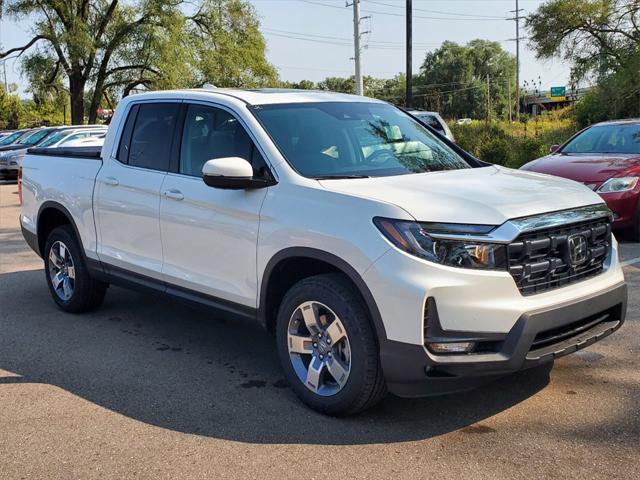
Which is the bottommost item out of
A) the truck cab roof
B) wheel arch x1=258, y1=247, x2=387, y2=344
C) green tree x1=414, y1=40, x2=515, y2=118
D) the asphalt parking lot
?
the asphalt parking lot

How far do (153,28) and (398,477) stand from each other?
31.4m

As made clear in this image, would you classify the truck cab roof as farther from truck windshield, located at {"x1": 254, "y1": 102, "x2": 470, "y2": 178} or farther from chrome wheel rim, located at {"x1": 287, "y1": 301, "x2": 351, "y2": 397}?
chrome wheel rim, located at {"x1": 287, "y1": 301, "x2": 351, "y2": 397}

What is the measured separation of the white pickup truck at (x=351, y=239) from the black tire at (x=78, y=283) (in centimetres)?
41

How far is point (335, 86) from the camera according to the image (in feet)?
388

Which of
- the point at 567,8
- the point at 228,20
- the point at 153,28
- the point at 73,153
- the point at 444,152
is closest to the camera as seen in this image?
the point at 444,152

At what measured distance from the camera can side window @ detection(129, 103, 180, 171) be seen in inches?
207

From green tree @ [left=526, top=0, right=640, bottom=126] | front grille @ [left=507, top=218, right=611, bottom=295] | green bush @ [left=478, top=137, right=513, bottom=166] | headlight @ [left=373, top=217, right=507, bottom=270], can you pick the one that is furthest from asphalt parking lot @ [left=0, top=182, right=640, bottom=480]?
green tree @ [left=526, top=0, right=640, bottom=126]

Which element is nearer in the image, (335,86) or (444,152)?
(444,152)

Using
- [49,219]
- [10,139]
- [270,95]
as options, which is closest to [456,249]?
[270,95]

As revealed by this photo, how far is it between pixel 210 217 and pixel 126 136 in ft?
5.10

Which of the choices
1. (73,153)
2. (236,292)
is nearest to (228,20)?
(73,153)

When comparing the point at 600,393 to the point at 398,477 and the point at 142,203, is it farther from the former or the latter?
the point at 142,203

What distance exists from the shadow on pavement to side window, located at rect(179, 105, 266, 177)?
1.15 m

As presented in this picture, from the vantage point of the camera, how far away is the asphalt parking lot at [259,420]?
3494 millimetres
